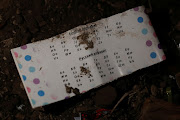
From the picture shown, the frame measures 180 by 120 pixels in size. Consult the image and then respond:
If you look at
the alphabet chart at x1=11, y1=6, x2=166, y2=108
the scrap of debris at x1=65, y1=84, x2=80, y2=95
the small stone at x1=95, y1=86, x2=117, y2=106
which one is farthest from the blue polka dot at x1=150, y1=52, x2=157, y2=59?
the scrap of debris at x1=65, y1=84, x2=80, y2=95

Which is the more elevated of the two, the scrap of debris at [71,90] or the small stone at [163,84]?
the scrap of debris at [71,90]

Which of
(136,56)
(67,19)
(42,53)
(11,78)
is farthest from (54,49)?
(136,56)

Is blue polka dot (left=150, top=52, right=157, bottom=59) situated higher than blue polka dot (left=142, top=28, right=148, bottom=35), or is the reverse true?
blue polka dot (left=142, top=28, right=148, bottom=35)

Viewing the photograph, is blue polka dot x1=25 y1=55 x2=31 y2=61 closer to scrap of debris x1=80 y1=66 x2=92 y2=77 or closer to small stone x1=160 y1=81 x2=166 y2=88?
scrap of debris x1=80 y1=66 x2=92 y2=77

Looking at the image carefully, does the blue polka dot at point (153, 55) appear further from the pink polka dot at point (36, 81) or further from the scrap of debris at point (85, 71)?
the pink polka dot at point (36, 81)

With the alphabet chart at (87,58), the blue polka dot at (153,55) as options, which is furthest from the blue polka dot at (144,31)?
the blue polka dot at (153,55)
